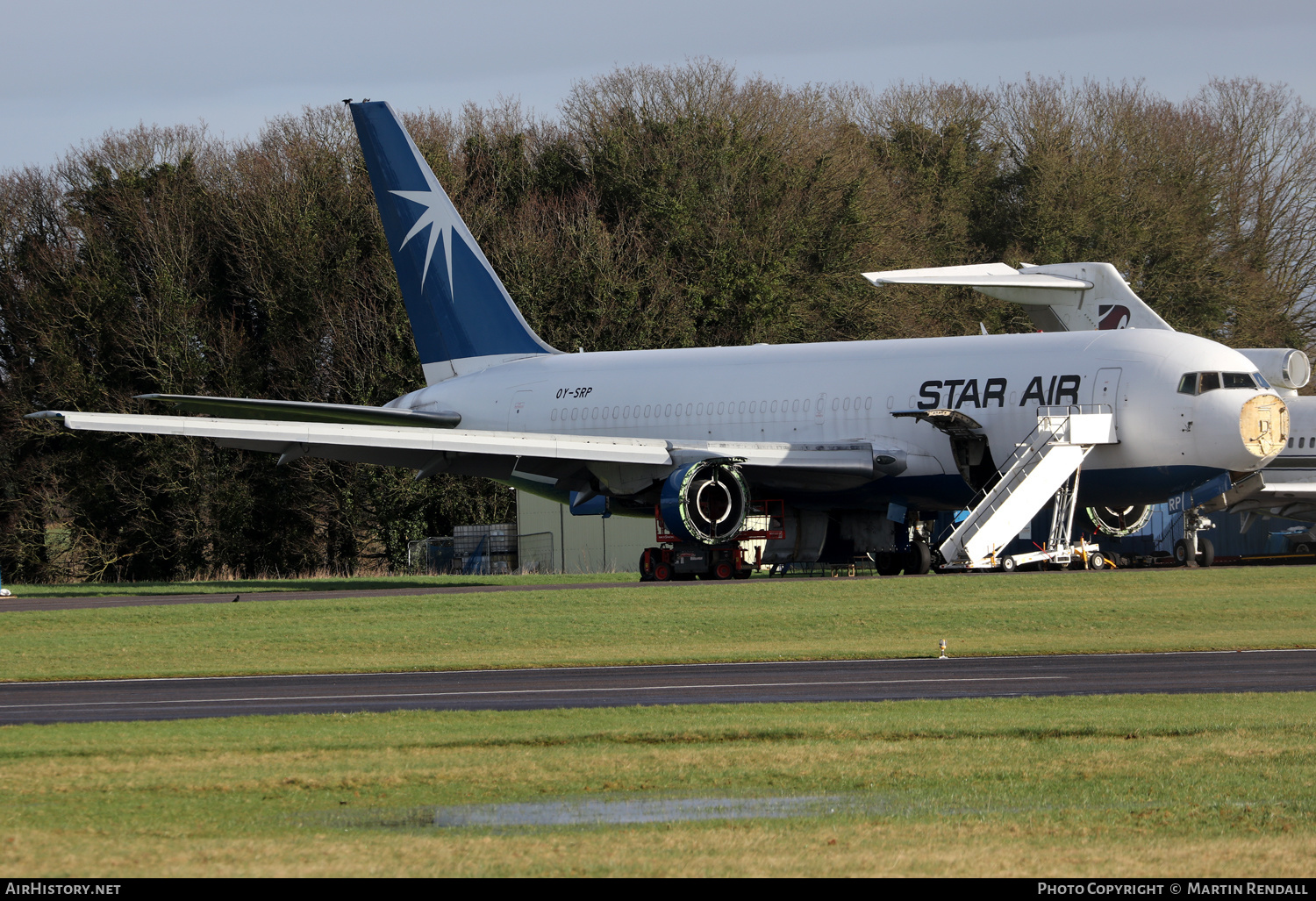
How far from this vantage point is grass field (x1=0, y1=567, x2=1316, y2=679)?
21000 mm

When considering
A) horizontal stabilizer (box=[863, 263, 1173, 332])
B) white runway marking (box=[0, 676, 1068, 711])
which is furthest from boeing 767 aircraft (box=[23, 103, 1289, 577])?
white runway marking (box=[0, 676, 1068, 711])

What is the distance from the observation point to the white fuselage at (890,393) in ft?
104

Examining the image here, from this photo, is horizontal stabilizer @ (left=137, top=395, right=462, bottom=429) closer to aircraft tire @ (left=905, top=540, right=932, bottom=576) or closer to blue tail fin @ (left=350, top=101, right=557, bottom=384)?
blue tail fin @ (left=350, top=101, right=557, bottom=384)

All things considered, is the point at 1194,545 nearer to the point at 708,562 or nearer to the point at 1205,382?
the point at 1205,382

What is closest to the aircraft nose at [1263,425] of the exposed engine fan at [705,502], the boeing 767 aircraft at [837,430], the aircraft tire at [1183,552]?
the boeing 767 aircraft at [837,430]

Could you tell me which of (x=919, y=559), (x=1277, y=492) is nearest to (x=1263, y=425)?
(x=919, y=559)

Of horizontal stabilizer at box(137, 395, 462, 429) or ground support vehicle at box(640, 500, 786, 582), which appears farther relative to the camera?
ground support vehicle at box(640, 500, 786, 582)

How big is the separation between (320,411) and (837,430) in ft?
38.0

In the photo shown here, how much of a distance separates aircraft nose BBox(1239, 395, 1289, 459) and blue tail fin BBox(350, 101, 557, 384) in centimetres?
1901

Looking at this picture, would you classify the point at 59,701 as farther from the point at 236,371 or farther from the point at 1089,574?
the point at 236,371

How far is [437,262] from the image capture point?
140 feet

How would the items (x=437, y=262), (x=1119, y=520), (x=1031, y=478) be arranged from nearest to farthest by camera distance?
1. (x=1031, y=478)
2. (x=1119, y=520)
3. (x=437, y=262)

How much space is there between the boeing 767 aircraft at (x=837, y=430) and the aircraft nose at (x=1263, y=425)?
0.15 feet

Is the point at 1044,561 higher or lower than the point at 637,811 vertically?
lower
